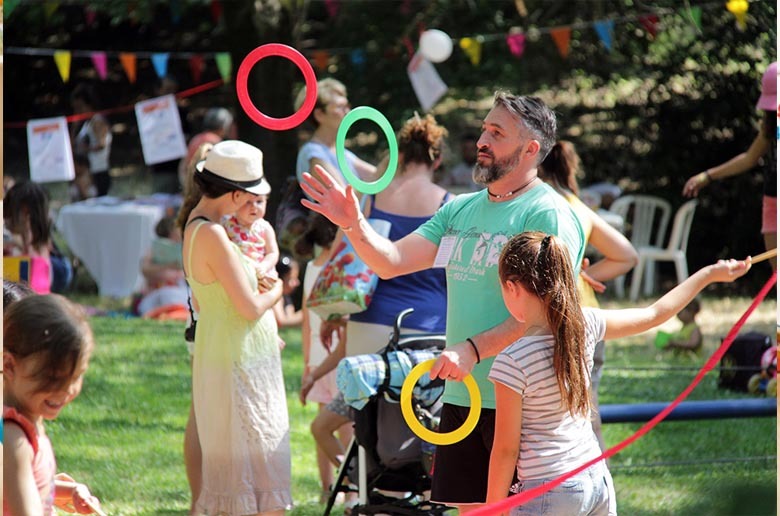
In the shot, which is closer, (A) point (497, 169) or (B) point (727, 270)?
(B) point (727, 270)

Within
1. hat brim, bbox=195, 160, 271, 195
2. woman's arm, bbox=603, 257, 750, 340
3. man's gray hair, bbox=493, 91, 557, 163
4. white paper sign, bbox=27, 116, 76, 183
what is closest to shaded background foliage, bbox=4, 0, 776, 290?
white paper sign, bbox=27, 116, 76, 183

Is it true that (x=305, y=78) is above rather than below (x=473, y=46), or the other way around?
below

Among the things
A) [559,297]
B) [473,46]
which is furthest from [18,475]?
[473,46]

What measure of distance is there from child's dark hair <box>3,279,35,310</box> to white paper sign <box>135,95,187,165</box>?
271 inches

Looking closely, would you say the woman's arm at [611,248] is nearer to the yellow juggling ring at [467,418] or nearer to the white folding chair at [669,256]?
the yellow juggling ring at [467,418]

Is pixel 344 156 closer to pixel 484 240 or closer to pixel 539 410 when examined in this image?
pixel 484 240

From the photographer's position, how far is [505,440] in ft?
8.86

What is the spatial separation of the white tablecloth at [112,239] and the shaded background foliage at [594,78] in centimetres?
122

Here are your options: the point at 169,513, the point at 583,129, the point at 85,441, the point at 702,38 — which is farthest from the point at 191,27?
the point at 169,513

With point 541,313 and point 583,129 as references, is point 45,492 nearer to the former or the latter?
point 541,313

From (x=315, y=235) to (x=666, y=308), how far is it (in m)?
2.42

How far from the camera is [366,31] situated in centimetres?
1274

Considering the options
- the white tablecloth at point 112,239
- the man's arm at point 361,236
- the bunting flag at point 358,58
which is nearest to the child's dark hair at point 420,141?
the man's arm at point 361,236

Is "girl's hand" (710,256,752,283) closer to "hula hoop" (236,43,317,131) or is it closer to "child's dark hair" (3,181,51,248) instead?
"hula hoop" (236,43,317,131)
